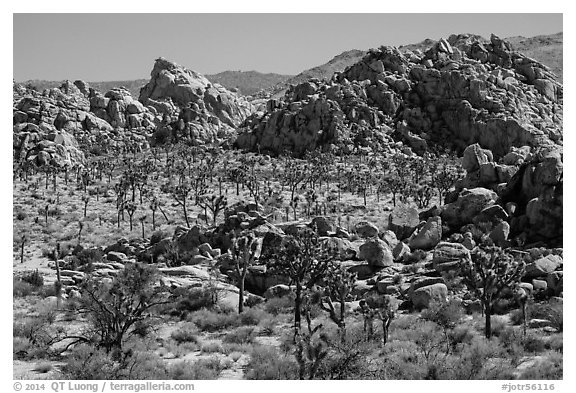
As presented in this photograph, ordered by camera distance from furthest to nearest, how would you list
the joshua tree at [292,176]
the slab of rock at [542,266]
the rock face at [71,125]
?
the rock face at [71,125] < the joshua tree at [292,176] < the slab of rock at [542,266]

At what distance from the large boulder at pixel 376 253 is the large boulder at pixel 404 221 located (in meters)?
6.42

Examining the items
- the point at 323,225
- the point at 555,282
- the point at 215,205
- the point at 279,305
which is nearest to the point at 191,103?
the point at 215,205

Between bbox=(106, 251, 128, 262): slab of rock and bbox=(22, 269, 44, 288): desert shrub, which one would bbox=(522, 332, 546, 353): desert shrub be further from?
bbox=(106, 251, 128, 262): slab of rock

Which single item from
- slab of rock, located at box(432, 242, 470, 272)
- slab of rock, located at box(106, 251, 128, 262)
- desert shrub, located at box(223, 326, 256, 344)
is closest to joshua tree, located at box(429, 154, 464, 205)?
slab of rock, located at box(432, 242, 470, 272)

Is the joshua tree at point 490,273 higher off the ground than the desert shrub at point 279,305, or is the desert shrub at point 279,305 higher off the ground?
the joshua tree at point 490,273

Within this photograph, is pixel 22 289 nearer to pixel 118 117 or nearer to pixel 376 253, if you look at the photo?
pixel 376 253

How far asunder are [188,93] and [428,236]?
12882 centimetres

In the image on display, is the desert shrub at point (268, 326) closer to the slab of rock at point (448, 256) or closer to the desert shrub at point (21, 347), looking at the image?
the desert shrub at point (21, 347)

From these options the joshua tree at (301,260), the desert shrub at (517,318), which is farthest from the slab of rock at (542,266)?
the joshua tree at (301,260)

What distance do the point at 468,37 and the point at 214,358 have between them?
531 ft

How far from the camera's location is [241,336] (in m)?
27.7

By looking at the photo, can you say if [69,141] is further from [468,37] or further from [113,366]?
[468,37]

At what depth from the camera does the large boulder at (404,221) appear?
46031mm

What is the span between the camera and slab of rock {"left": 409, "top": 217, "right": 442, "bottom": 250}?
42.8m
